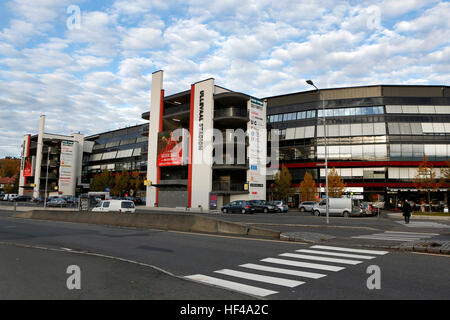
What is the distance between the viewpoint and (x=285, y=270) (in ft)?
28.4

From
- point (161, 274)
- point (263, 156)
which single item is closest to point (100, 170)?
point (263, 156)

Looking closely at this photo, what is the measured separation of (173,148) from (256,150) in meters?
12.9

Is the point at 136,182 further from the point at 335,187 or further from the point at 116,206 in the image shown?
the point at 116,206

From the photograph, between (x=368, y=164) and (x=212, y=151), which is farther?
(x=368, y=164)

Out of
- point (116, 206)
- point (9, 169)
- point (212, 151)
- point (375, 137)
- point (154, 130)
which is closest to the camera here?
point (116, 206)

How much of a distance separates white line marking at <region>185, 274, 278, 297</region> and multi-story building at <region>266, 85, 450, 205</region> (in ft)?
179

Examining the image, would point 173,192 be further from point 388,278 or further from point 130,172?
point 388,278

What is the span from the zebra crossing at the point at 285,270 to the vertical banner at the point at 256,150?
38064mm

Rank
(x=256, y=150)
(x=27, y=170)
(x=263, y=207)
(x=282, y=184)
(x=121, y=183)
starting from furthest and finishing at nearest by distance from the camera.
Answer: (x=27, y=170), (x=121, y=183), (x=282, y=184), (x=256, y=150), (x=263, y=207)

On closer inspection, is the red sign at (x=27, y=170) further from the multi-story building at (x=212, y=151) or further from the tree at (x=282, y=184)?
the tree at (x=282, y=184)

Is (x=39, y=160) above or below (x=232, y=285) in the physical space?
above

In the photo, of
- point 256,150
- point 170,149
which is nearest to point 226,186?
point 256,150

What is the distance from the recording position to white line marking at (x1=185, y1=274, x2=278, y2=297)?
21.7 feet

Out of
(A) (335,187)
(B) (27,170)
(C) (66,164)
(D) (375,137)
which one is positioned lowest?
(A) (335,187)
